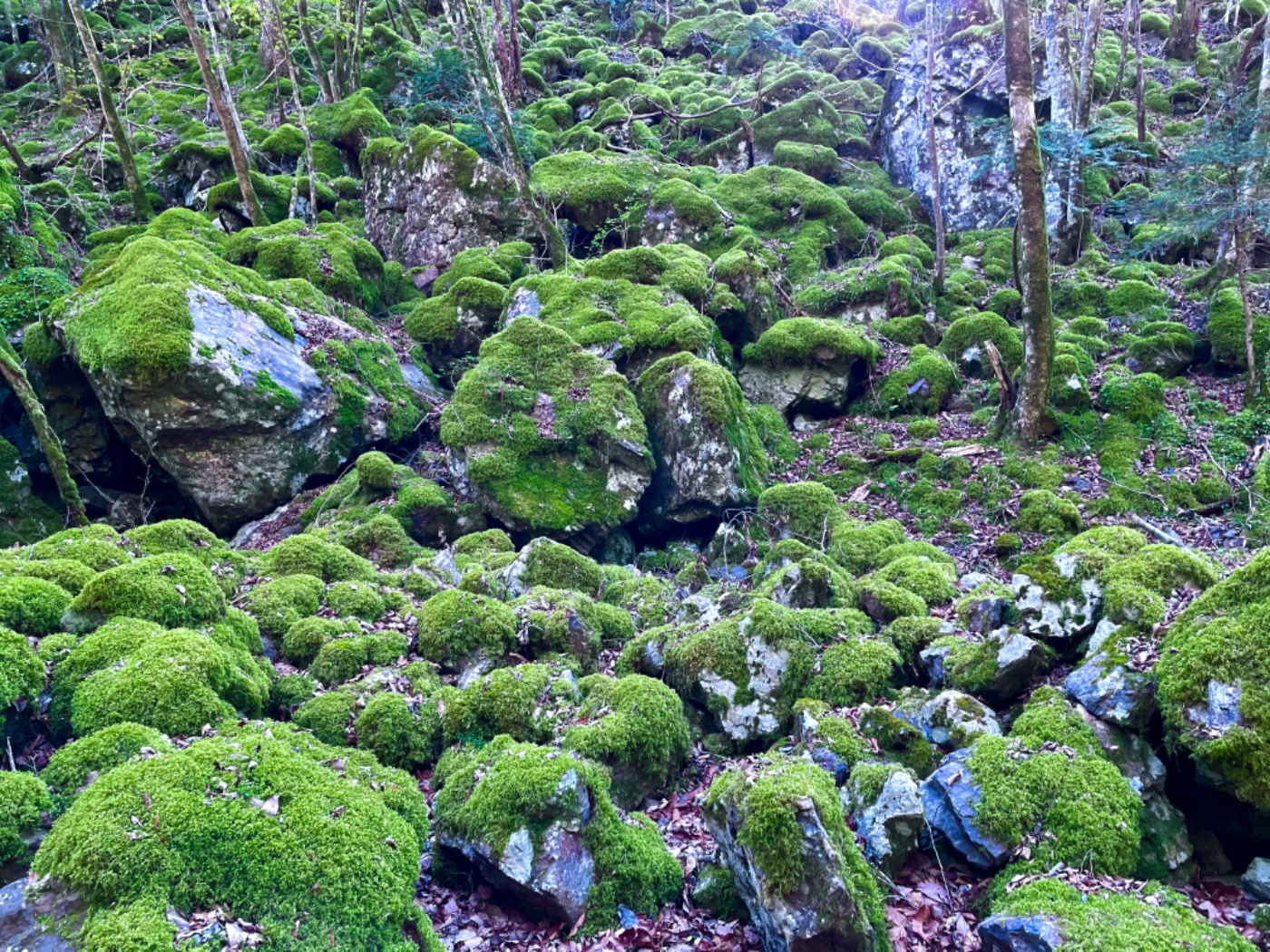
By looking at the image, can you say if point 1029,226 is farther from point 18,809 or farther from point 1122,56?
point 1122,56

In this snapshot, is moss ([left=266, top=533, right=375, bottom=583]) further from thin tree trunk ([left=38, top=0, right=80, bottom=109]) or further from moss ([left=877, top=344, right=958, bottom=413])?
thin tree trunk ([left=38, top=0, right=80, bottom=109])

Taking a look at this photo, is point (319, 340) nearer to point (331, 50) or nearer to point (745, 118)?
point (745, 118)

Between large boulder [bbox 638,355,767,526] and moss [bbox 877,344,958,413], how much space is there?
12.0 ft

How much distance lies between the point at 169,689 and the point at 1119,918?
562cm

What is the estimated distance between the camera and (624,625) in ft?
25.0

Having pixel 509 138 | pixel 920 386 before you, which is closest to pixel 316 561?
pixel 509 138

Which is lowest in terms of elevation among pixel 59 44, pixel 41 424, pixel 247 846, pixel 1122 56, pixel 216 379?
pixel 247 846

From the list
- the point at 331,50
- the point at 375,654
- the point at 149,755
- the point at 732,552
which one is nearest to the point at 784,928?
the point at 149,755

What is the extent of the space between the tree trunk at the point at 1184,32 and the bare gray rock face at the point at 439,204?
974 inches

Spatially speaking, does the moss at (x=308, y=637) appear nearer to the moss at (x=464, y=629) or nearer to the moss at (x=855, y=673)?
the moss at (x=464, y=629)

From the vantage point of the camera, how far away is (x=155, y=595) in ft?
18.3

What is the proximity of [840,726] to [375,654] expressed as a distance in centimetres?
409

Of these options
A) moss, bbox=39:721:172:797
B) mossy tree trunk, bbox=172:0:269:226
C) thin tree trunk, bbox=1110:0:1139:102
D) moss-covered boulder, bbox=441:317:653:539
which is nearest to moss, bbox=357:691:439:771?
moss, bbox=39:721:172:797

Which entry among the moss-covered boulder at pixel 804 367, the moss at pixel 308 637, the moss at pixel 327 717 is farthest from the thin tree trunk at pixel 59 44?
the moss at pixel 327 717
